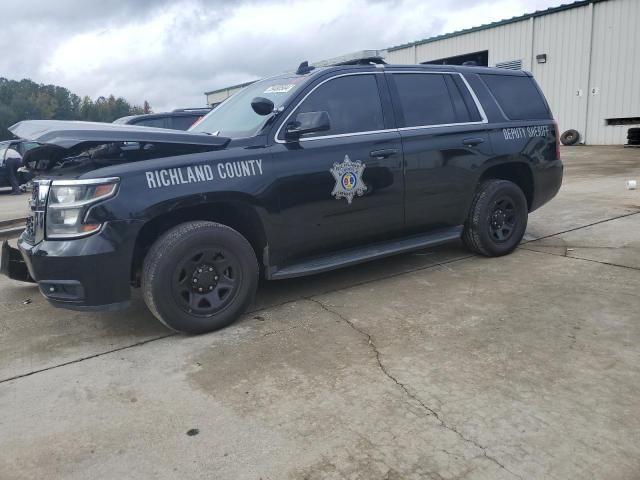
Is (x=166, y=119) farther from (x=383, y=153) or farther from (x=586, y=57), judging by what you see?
(x=586, y=57)

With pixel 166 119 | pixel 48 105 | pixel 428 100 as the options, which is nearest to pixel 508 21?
pixel 166 119

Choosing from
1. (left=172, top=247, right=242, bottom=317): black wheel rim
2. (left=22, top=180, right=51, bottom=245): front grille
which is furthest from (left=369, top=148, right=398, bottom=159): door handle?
(left=22, top=180, right=51, bottom=245): front grille

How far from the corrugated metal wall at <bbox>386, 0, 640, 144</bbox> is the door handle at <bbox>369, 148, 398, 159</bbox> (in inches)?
677

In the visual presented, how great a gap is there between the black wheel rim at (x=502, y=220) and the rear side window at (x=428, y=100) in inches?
37.0

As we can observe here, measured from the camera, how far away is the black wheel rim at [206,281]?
3.56 m

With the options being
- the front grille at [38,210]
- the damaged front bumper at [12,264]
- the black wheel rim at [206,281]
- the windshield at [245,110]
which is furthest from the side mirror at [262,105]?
the damaged front bumper at [12,264]

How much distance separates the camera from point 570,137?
65.6 feet

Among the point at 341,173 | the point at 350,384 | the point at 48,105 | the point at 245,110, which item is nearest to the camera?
the point at 350,384

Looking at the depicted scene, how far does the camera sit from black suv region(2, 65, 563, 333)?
3344 mm

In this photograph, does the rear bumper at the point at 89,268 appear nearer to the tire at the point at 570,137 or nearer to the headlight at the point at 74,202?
the headlight at the point at 74,202

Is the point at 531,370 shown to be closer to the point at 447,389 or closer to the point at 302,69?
the point at 447,389

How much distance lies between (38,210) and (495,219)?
3.99 m

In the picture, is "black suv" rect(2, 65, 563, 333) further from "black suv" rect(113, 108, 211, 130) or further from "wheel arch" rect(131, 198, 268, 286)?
"black suv" rect(113, 108, 211, 130)

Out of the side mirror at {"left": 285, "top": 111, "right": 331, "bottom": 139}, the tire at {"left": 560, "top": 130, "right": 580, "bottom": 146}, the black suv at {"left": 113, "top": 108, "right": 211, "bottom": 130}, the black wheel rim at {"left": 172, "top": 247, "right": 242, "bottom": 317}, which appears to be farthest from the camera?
the tire at {"left": 560, "top": 130, "right": 580, "bottom": 146}
